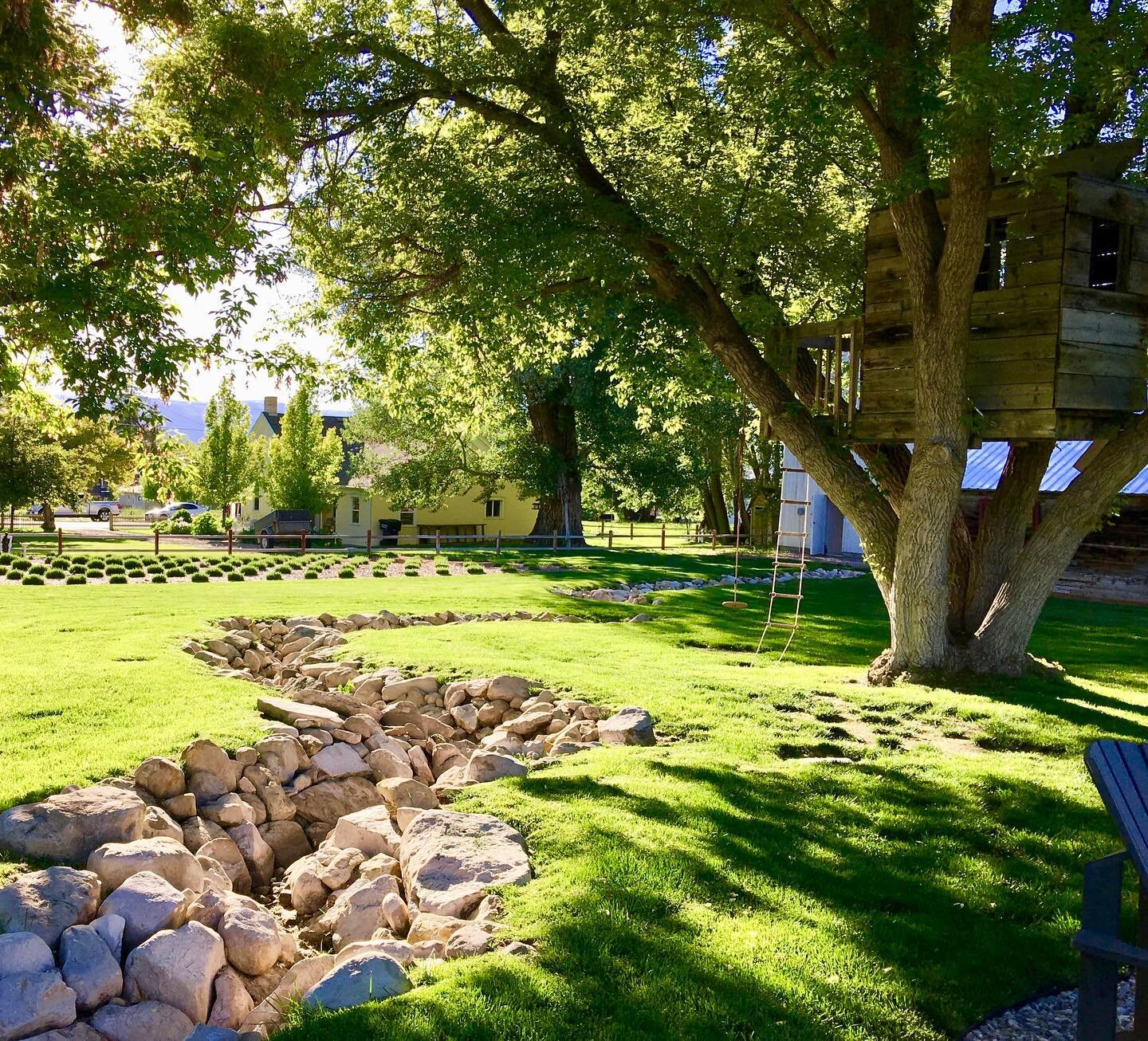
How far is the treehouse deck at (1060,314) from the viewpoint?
9.61 meters

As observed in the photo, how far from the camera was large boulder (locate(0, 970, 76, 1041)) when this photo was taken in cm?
450

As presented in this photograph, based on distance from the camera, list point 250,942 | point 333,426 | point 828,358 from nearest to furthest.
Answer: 1. point 250,942
2. point 828,358
3. point 333,426

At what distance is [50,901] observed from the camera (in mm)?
5348

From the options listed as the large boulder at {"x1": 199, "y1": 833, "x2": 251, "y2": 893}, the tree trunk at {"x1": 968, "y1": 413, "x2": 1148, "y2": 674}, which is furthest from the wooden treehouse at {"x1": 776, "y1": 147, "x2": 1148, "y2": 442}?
the large boulder at {"x1": 199, "y1": 833, "x2": 251, "y2": 893}

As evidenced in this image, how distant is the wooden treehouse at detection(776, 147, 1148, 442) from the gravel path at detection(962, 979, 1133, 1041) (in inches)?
252

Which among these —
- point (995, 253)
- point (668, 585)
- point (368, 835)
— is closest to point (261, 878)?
point (368, 835)

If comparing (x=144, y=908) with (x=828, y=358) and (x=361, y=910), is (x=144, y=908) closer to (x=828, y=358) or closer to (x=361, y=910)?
(x=361, y=910)

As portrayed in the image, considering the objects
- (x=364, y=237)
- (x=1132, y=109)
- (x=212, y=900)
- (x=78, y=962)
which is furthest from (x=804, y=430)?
(x=78, y=962)

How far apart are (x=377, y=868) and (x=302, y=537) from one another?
26.5m

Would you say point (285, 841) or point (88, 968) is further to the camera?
point (285, 841)

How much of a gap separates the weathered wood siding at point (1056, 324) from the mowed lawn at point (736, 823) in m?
3.04

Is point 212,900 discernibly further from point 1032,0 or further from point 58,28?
point 1032,0

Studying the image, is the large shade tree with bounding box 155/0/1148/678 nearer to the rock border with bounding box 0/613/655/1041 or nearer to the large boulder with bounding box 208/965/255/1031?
the rock border with bounding box 0/613/655/1041

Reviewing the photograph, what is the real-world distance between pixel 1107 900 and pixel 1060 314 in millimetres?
7386
